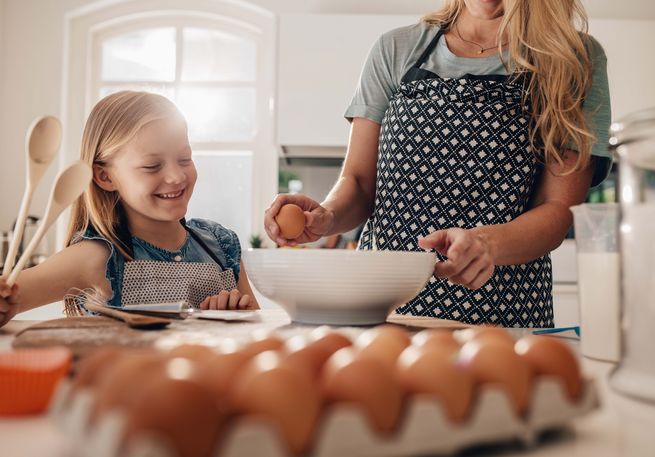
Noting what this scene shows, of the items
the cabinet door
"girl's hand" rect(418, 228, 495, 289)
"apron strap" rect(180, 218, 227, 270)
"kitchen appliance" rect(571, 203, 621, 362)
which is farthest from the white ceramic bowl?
the cabinet door

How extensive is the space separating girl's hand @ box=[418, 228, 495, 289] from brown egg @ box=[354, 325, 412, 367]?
374 millimetres

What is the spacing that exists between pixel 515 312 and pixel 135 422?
1.07 meters

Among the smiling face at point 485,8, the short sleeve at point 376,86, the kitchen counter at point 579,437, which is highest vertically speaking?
the smiling face at point 485,8

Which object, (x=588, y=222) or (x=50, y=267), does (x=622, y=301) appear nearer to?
(x=588, y=222)

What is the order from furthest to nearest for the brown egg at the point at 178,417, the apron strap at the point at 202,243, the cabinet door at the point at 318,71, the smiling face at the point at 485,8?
the cabinet door at the point at 318,71 < the apron strap at the point at 202,243 < the smiling face at the point at 485,8 < the brown egg at the point at 178,417

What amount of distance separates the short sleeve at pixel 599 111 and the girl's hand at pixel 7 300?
101cm

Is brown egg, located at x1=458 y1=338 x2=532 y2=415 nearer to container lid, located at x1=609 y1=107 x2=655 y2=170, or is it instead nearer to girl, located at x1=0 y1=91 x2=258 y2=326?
container lid, located at x1=609 y1=107 x2=655 y2=170

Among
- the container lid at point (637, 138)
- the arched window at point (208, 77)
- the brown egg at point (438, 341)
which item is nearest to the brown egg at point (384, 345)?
the brown egg at point (438, 341)

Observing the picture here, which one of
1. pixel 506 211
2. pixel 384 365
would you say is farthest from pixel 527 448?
pixel 506 211

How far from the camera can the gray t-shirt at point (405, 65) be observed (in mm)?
1216

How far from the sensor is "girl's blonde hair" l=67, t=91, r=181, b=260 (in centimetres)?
131

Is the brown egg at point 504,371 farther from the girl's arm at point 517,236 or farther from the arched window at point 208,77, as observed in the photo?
the arched window at point 208,77

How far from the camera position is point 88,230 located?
125 cm

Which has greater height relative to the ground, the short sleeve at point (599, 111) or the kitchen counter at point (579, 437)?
the short sleeve at point (599, 111)
